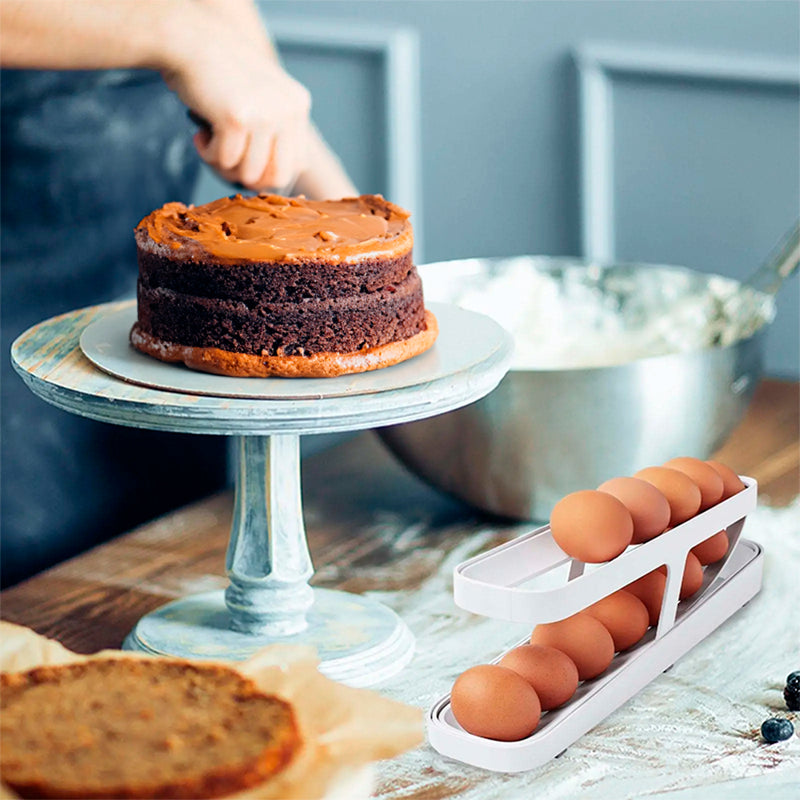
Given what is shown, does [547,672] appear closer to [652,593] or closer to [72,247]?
[652,593]

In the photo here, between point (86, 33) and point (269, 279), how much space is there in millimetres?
314

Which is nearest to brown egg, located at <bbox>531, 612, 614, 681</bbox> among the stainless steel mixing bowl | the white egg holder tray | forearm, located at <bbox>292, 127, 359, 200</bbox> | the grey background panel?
the white egg holder tray

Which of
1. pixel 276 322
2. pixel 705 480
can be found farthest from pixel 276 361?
pixel 705 480

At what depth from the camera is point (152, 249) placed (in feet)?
3.28

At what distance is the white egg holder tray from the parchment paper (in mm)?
107

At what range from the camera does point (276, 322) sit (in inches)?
38.2

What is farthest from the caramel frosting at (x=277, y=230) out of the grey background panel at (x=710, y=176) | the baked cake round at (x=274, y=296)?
the grey background panel at (x=710, y=176)

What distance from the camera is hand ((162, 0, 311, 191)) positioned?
114cm

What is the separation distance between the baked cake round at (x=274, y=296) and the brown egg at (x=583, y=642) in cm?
25

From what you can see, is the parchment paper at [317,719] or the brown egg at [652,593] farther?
the brown egg at [652,593]

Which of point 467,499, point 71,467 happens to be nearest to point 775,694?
point 467,499

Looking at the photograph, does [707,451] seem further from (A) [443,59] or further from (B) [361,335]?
(A) [443,59]

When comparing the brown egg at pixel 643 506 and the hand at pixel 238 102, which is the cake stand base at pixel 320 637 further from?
the hand at pixel 238 102

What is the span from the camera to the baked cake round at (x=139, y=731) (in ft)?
2.31
